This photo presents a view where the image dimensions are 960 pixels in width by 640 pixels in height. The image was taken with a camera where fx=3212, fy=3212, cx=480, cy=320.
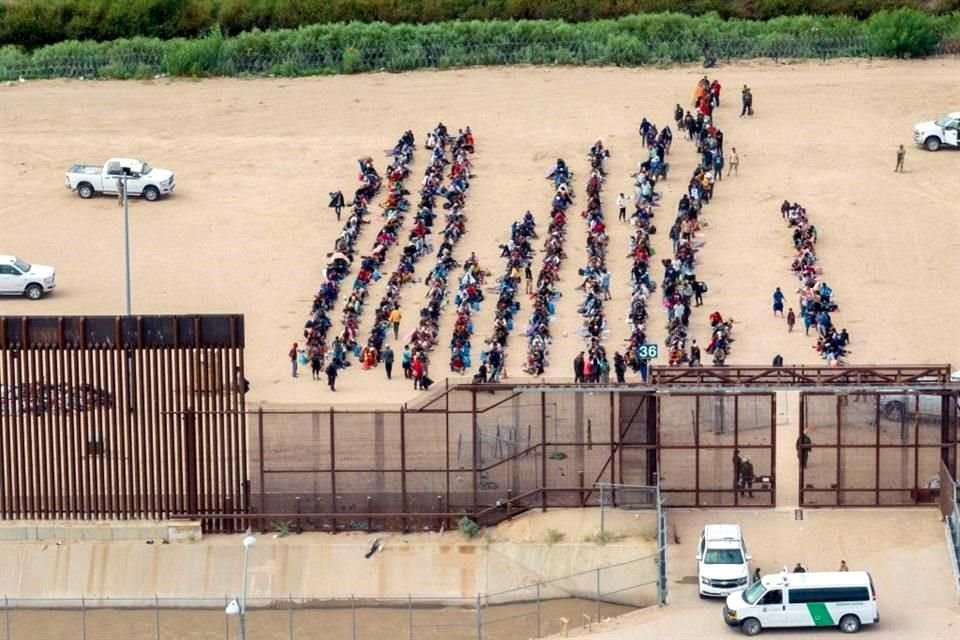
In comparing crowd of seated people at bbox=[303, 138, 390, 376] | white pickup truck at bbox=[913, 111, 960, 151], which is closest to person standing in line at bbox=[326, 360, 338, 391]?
crowd of seated people at bbox=[303, 138, 390, 376]

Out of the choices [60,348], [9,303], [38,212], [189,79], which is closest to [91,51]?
[189,79]

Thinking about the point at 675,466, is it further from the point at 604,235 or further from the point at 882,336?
the point at 604,235

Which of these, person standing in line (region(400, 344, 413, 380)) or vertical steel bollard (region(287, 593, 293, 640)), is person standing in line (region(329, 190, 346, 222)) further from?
vertical steel bollard (region(287, 593, 293, 640))

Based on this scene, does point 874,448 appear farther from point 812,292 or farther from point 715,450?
point 812,292

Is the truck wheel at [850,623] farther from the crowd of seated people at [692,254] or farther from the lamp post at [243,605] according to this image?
the crowd of seated people at [692,254]

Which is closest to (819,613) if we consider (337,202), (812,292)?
Answer: (812,292)

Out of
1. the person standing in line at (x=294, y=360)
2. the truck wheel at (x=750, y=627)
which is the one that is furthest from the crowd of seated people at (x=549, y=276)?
the truck wheel at (x=750, y=627)
